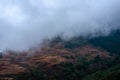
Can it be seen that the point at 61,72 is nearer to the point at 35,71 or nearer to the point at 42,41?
the point at 35,71

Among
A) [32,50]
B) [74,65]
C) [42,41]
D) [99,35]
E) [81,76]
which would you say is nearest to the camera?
[81,76]

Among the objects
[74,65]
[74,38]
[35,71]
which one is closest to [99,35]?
[74,38]

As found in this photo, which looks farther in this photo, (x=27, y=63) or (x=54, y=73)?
(x=27, y=63)

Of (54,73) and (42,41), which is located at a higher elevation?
(42,41)

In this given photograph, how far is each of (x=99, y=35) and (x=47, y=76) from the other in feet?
143

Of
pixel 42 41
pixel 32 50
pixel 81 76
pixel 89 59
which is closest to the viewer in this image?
pixel 81 76

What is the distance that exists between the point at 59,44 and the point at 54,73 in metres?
28.2

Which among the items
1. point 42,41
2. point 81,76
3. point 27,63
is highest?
point 42,41

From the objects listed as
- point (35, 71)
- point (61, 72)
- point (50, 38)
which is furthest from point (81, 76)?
point (50, 38)

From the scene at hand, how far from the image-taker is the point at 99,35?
106m

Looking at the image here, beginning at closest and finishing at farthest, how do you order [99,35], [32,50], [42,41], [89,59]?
[89,59] < [32,50] < [42,41] < [99,35]

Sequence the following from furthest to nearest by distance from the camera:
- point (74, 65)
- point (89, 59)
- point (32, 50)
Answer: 1. point (32, 50)
2. point (89, 59)
3. point (74, 65)

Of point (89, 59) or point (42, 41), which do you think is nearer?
point (89, 59)

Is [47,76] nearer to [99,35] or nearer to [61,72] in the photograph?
[61,72]
